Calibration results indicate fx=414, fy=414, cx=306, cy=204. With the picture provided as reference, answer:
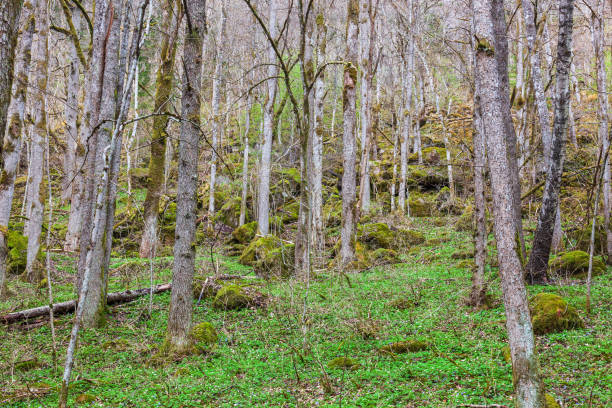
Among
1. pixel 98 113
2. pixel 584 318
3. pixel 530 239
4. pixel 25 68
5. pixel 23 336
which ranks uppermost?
pixel 25 68

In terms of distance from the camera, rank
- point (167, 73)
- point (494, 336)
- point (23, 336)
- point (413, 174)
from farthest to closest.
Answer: point (413, 174), point (167, 73), point (23, 336), point (494, 336)

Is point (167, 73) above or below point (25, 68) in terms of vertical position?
above

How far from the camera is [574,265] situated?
9578 millimetres

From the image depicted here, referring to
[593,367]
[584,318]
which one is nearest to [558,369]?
[593,367]

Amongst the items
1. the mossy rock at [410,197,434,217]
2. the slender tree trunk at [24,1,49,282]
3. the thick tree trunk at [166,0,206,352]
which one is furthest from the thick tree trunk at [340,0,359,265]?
the mossy rock at [410,197,434,217]

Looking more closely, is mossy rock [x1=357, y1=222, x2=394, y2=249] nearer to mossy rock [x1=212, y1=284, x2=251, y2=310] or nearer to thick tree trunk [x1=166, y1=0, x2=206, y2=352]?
mossy rock [x1=212, y1=284, x2=251, y2=310]

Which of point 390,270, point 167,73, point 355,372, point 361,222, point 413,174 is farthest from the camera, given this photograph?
point 413,174

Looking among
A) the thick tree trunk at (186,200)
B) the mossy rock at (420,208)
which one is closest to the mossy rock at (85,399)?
the thick tree trunk at (186,200)

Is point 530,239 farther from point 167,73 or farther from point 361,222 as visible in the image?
point 167,73

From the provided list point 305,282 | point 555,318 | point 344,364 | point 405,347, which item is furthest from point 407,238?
point 344,364

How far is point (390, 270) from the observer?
12.0 meters

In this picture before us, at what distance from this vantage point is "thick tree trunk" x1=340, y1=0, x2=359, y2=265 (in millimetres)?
11977

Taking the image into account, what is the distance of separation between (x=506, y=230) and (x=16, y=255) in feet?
46.5

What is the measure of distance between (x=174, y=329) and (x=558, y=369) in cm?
537
